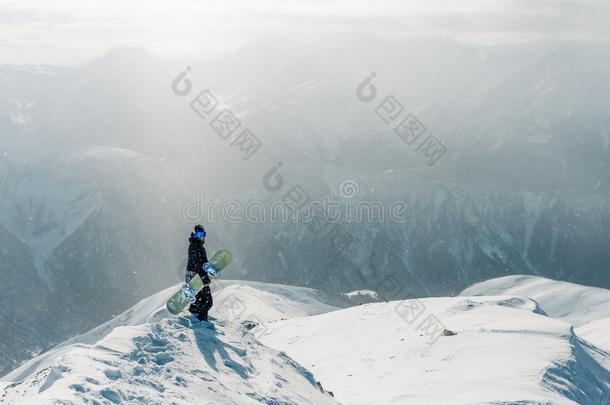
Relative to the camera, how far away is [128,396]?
53.9ft

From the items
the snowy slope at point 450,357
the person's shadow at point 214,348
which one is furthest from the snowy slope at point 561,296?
the person's shadow at point 214,348

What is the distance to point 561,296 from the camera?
12638 cm

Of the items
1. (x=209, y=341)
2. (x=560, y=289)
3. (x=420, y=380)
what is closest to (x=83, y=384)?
(x=209, y=341)

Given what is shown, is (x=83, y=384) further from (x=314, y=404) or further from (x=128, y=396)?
(x=314, y=404)

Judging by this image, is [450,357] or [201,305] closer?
[201,305]

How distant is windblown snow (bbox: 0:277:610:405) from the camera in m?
17.7

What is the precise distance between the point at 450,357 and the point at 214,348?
1576 cm

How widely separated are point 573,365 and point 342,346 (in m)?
13.6

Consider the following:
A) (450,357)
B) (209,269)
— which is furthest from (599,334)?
(209,269)

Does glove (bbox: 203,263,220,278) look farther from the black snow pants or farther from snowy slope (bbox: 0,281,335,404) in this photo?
snowy slope (bbox: 0,281,335,404)

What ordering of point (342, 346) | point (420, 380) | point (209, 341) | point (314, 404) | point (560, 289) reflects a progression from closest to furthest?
point (314, 404) → point (209, 341) → point (420, 380) → point (342, 346) → point (560, 289)

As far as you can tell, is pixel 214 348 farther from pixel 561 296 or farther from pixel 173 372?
pixel 561 296

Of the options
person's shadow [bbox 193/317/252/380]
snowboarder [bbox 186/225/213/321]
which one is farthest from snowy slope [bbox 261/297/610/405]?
snowboarder [bbox 186/225/213/321]

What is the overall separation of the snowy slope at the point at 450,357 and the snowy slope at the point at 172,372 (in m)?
6.00
